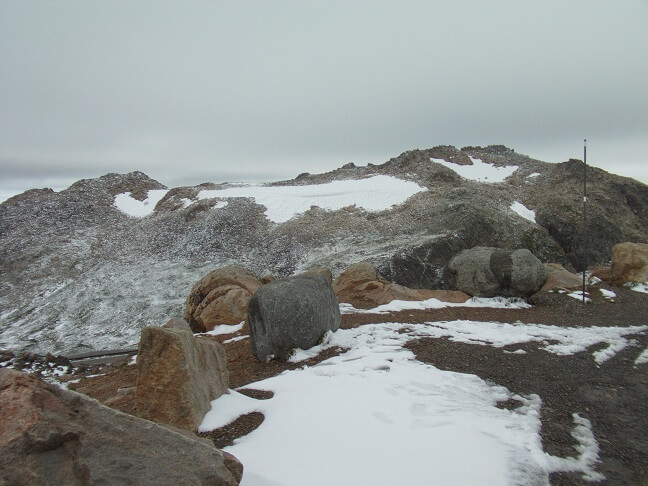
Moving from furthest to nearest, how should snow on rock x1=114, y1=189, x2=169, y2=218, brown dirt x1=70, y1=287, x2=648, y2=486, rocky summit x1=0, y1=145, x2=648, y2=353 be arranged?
snow on rock x1=114, y1=189, x2=169, y2=218 < rocky summit x1=0, y1=145, x2=648, y2=353 < brown dirt x1=70, y1=287, x2=648, y2=486

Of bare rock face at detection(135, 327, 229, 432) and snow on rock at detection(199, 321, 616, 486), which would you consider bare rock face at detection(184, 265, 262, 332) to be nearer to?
snow on rock at detection(199, 321, 616, 486)

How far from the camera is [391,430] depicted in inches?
205

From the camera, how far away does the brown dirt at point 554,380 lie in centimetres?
523

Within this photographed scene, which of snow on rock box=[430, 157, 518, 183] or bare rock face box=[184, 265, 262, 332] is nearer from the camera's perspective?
bare rock face box=[184, 265, 262, 332]

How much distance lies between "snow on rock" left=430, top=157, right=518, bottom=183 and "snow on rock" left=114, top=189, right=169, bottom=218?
24.9m

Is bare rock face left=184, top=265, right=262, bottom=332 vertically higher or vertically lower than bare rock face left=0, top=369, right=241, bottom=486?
lower

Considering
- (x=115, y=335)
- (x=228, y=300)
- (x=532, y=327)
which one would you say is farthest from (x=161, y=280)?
(x=532, y=327)

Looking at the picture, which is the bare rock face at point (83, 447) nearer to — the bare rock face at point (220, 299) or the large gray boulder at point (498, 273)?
the bare rock face at point (220, 299)

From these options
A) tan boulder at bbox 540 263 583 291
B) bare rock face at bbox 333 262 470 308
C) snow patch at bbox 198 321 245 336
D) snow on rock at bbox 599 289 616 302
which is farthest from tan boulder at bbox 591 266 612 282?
snow patch at bbox 198 321 245 336

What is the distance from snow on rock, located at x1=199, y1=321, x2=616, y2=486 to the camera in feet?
14.2

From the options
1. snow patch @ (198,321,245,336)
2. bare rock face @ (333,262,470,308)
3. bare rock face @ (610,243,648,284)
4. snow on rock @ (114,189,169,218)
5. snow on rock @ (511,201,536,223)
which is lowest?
snow patch @ (198,321,245,336)

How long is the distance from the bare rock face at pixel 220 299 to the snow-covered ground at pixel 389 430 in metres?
6.30

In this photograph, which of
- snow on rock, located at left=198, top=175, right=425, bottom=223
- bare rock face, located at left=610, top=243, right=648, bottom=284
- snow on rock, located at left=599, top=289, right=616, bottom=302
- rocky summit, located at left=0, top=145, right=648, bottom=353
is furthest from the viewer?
snow on rock, located at left=198, top=175, right=425, bottom=223

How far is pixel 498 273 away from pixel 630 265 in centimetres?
672
